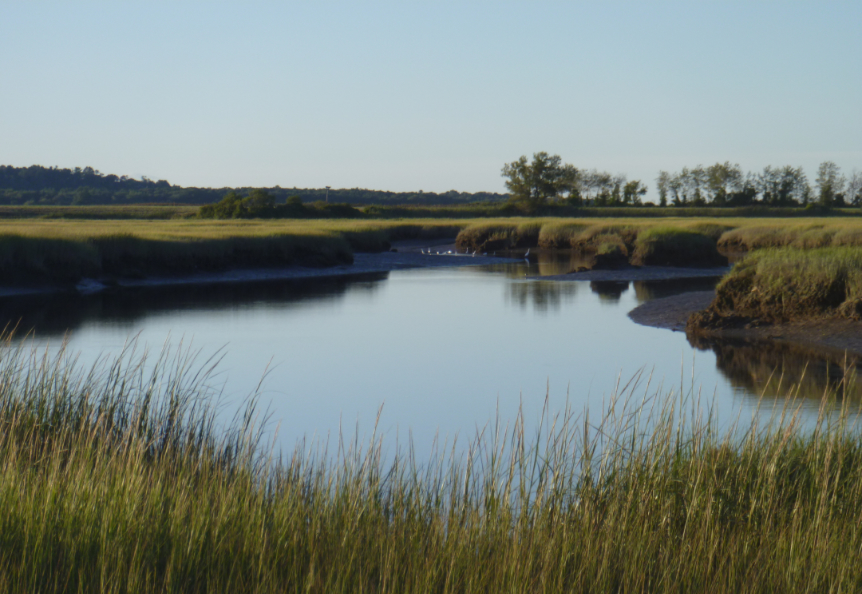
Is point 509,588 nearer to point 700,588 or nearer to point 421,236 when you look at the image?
point 700,588

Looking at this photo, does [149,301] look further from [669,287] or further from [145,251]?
[669,287]

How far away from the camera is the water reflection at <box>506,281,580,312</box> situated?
72.7ft

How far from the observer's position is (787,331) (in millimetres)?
14516

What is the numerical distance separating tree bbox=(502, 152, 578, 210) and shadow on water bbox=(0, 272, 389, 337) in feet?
243

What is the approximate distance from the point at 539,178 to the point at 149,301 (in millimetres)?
82999

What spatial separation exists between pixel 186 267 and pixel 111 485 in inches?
994

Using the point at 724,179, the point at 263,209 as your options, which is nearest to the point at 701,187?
the point at 724,179

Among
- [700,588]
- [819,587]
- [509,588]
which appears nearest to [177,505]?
[509,588]

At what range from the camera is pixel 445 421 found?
9531mm

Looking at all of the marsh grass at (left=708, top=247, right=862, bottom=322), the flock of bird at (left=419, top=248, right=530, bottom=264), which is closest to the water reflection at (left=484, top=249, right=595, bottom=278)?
the flock of bird at (left=419, top=248, right=530, bottom=264)

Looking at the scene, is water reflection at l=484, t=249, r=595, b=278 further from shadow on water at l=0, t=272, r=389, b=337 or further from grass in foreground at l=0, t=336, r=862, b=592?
grass in foreground at l=0, t=336, r=862, b=592

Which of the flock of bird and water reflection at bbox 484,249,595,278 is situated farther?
the flock of bird

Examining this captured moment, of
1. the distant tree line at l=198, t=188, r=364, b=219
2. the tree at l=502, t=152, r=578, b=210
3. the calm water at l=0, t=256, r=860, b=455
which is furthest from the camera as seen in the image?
the tree at l=502, t=152, r=578, b=210

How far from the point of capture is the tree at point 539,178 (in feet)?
332
